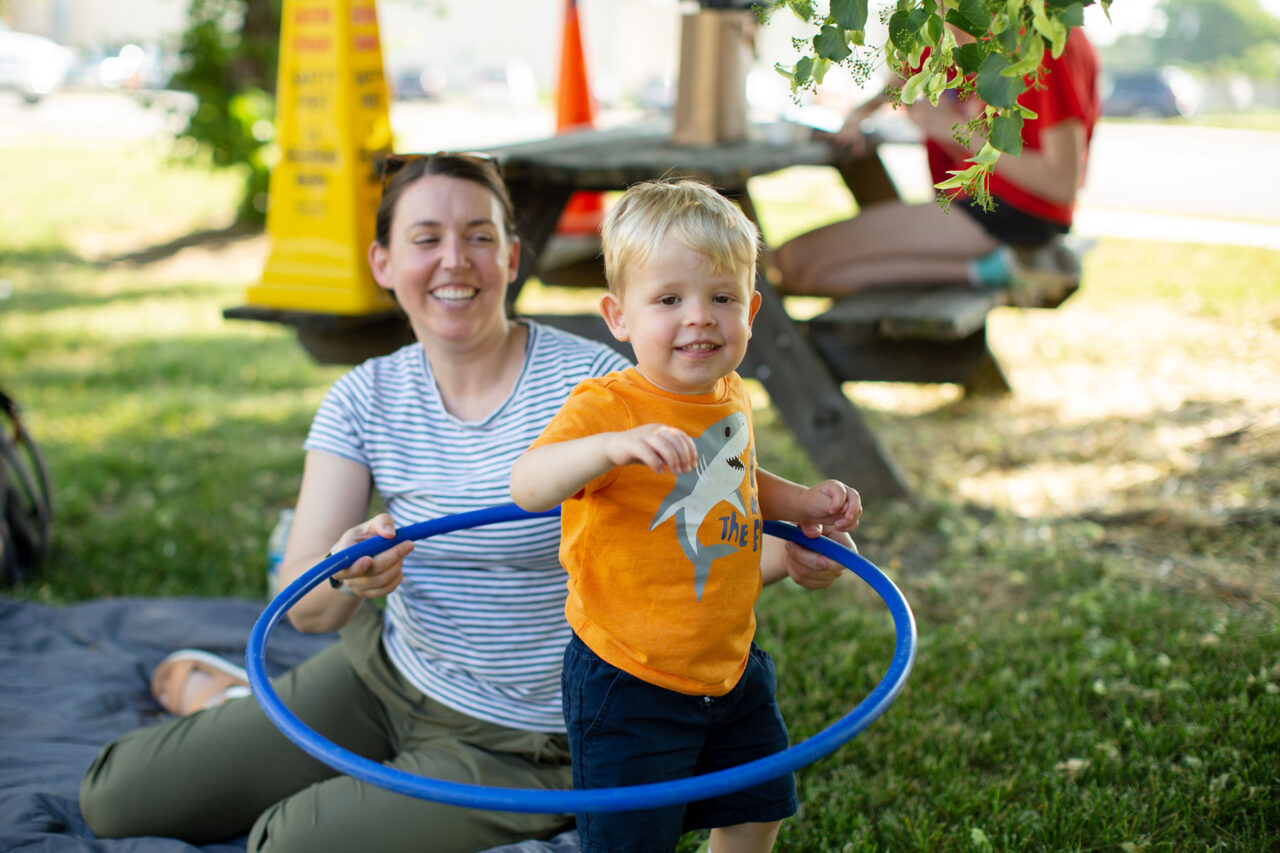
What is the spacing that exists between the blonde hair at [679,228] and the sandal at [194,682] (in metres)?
1.87

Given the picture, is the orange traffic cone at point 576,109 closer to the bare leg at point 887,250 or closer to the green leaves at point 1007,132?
the bare leg at point 887,250

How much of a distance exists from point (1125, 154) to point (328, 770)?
1732 cm

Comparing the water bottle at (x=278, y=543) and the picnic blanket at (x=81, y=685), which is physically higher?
the water bottle at (x=278, y=543)

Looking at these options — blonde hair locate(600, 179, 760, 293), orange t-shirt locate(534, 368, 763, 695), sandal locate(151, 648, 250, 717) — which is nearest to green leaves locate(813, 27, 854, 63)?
blonde hair locate(600, 179, 760, 293)

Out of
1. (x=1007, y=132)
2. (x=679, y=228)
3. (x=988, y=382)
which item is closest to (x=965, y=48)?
(x=1007, y=132)

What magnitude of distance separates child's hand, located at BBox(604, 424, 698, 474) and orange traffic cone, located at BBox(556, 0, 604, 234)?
16.3 ft

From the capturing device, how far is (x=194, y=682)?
10.1 ft

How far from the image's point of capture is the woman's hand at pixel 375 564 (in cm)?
201

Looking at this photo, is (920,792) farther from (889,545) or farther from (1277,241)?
(1277,241)

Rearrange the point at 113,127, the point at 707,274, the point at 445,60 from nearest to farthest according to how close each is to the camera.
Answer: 1. the point at 707,274
2. the point at 113,127
3. the point at 445,60

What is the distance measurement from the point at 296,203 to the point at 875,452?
232cm

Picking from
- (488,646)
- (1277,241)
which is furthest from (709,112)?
(1277,241)

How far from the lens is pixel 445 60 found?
4191cm

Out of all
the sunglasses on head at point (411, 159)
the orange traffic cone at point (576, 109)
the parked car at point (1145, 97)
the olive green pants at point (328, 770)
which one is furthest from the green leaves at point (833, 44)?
the parked car at point (1145, 97)
